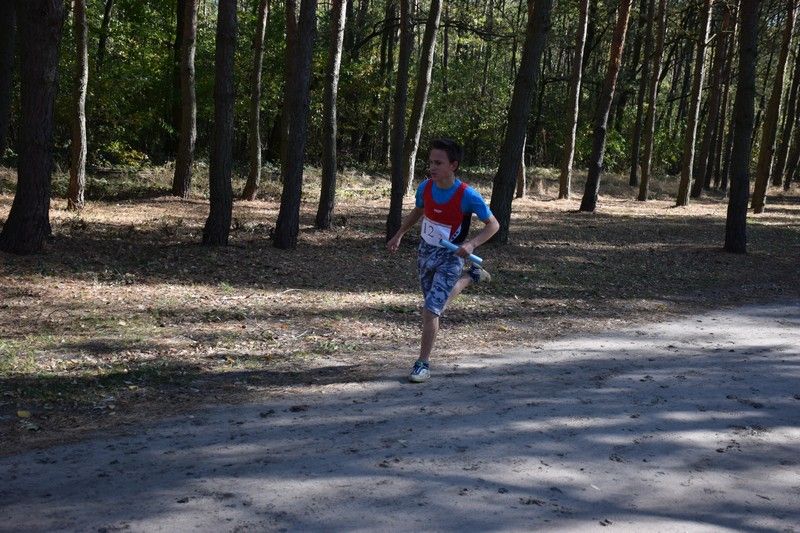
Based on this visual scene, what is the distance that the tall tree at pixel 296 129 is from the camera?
14.3 m

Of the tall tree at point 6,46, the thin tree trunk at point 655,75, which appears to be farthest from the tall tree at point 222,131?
the thin tree trunk at point 655,75

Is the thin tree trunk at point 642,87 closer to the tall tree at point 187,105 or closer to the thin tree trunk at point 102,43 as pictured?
the tall tree at point 187,105

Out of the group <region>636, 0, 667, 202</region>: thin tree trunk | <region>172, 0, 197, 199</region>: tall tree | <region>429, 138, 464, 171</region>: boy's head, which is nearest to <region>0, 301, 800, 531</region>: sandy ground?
<region>429, 138, 464, 171</region>: boy's head

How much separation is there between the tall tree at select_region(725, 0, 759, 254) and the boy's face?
12243 millimetres

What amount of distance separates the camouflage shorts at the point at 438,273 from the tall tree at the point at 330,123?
1015cm

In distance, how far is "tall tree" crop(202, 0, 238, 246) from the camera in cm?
1416

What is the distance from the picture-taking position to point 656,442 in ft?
18.8

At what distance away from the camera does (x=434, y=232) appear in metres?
6.88

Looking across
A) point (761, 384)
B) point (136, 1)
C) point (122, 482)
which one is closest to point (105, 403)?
point (122, 482)

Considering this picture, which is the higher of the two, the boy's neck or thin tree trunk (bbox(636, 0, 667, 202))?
thin tree trunk (bbox(636, 0, 667, 202))

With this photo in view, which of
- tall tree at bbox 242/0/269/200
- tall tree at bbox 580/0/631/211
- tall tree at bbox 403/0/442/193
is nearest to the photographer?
tall tree at bbox 403/0/442/193

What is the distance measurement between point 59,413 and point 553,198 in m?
27.1

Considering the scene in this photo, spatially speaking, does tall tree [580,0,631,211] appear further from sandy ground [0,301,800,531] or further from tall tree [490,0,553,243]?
sandy ground [0,301,800,531]

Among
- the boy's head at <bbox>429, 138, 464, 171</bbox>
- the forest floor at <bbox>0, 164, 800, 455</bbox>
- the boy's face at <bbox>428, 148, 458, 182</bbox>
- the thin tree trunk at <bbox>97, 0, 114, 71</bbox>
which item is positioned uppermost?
the thin tree trunk at <bbox>97, 0, 114, 71</bbox>
